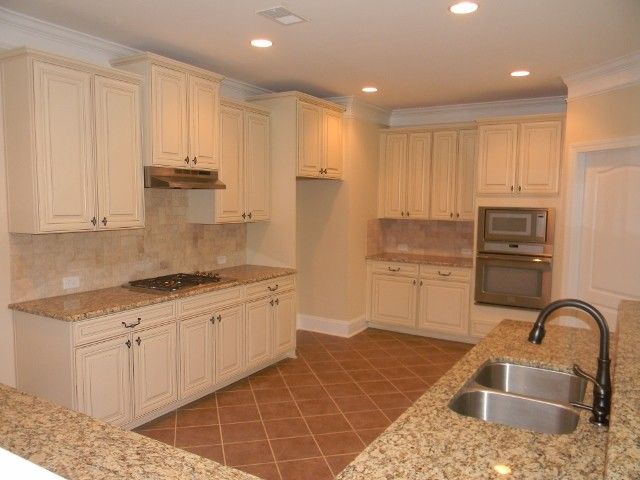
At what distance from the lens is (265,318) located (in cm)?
444

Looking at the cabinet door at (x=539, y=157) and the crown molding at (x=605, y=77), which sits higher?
the crown molding at (x=605, y=77)

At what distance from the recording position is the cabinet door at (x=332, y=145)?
16.9 feet

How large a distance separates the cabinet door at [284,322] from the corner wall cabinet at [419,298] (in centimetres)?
148

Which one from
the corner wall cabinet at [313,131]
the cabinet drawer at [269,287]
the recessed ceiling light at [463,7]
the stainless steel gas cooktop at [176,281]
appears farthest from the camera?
the corner wall cabinet at [313,131]

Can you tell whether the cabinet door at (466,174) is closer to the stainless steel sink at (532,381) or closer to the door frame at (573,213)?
the door frame at (573,213)

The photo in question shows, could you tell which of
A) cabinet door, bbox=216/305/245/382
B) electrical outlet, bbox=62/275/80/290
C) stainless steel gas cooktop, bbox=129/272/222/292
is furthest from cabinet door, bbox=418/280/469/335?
electrical outlet, bbox=62/275/80/290

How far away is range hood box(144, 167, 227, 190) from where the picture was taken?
3586 millimetres

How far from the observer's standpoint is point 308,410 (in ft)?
12.4

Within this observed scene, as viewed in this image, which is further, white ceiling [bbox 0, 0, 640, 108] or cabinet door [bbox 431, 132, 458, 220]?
cabinet door [bbox 431, 132, 458, 220]

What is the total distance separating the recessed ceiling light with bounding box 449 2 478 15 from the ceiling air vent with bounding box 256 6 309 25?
871 mm

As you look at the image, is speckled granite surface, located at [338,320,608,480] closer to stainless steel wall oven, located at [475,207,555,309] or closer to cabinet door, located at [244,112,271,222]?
cabinet door, located at [244,112,271,222]

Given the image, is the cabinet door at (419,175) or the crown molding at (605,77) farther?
the cabinet door at (419,175)

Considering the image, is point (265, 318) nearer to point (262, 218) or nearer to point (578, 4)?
point (262, 218)

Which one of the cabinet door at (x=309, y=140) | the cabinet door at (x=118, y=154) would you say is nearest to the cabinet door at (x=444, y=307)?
the cabinet door at (x=309, y=140)
